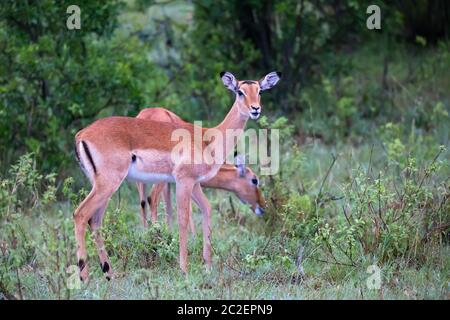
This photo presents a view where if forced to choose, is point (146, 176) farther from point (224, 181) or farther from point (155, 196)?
point (224, 181)

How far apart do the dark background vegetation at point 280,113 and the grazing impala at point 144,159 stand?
172 millimetres

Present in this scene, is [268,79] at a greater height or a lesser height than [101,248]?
greater

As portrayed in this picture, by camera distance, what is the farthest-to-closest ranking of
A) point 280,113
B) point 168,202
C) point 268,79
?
point 280,113 < point 168,202 < point 268,79

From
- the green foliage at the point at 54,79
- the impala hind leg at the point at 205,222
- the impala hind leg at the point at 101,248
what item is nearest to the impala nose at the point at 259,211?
the impala hind leg at the point at 205,222

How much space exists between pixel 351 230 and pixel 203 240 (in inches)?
54.6

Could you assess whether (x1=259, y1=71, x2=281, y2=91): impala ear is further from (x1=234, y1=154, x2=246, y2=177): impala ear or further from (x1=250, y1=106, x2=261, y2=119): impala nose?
(x1=234, y1=154, x2=246, y2=177): impala ear

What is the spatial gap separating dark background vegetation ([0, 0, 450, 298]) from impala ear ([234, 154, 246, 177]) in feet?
1.24

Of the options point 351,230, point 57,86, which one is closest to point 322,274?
point 351,230

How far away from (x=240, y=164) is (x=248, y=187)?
0.80ft

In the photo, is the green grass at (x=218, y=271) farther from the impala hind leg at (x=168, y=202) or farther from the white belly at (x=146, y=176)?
the impala hind leg at (x=168, y=202)

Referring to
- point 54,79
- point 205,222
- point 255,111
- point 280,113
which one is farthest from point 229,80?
point 280,113

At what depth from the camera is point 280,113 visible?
453 inches

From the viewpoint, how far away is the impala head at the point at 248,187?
28.0ft

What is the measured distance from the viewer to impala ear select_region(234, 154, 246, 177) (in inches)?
334
